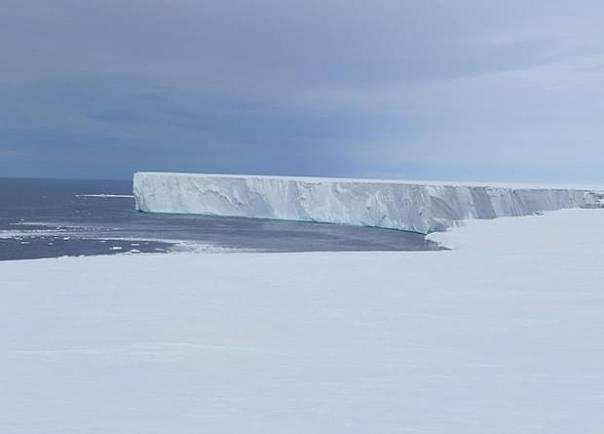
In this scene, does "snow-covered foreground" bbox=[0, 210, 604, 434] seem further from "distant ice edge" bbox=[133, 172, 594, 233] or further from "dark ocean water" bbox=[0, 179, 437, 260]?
"distant ice edge" bbox=[133, 172, 594, 233]

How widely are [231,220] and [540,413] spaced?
115ft

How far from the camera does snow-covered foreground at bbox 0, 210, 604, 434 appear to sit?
123 inches

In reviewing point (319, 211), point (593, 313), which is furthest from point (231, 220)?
point (593, 313)

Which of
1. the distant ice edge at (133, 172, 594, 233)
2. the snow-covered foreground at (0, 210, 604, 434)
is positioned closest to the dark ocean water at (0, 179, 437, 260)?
the distant ice edge at (133, 172, 594, 233)

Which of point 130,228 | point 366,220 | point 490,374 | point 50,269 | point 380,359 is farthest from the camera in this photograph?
point 366,220

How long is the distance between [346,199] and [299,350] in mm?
29996

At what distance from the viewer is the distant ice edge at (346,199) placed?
27.1 m

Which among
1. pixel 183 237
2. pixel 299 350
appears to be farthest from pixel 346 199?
pixel 299 350

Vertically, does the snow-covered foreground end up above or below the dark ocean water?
below

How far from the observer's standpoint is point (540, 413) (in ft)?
10.5

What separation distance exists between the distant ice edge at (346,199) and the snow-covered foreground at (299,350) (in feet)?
58.1

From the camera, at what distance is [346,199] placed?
34188mm

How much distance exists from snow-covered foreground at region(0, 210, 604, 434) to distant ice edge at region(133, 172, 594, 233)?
17.7 meters

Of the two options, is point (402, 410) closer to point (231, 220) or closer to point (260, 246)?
point (260, 246)
